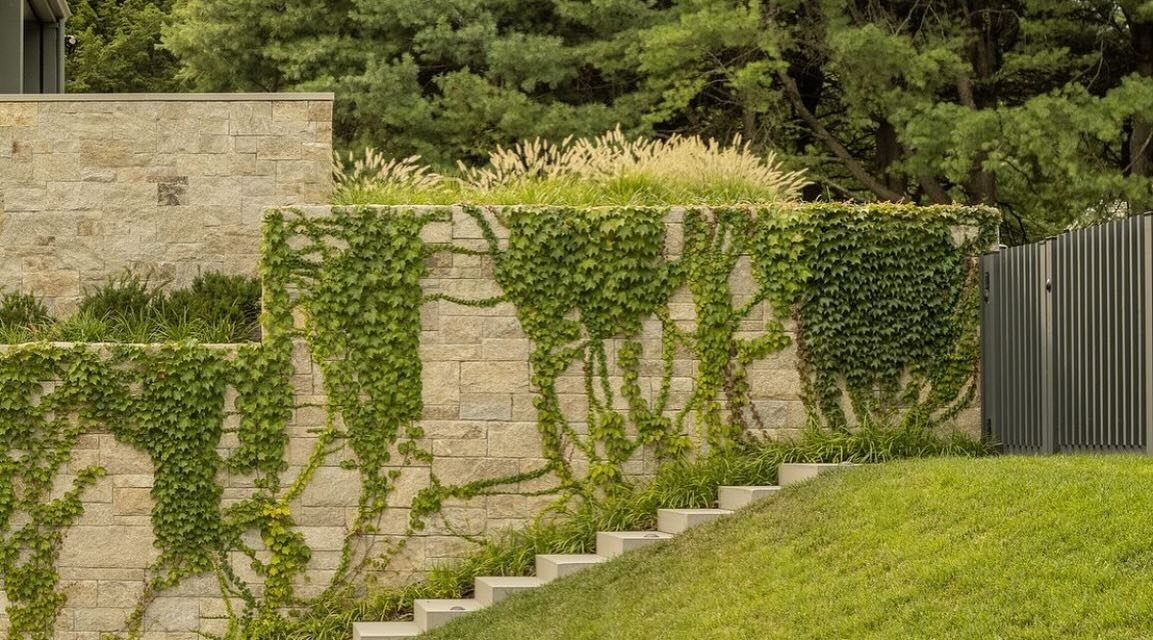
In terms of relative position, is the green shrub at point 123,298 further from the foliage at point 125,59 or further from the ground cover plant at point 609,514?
the foliage at point 125,59

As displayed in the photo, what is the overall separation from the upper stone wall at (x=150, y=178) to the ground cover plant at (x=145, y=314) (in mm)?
289

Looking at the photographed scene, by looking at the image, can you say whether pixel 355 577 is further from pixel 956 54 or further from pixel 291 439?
pixel 956 54

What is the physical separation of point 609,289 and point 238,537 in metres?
3.25

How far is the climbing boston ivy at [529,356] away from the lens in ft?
37.0

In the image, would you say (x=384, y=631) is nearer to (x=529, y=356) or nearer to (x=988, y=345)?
(x=529, y=356)

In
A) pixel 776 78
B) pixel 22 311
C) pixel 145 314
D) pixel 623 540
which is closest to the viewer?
pixel 623 540

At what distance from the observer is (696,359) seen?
456 inches

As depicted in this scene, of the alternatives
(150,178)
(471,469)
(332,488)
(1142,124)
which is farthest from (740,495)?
(1142,124)

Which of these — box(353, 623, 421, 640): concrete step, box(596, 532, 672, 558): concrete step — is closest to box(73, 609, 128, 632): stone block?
box(353, 623, 421, 640): concrete step

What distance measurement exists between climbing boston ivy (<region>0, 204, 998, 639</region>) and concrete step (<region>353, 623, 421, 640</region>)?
0.55 m

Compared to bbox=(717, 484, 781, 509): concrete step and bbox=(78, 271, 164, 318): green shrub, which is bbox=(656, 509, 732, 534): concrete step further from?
bbox=(78, 271, 164, 318): green shrub

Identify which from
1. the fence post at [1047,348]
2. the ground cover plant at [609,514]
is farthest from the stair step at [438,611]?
the fence post at [1047,348]

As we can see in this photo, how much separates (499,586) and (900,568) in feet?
11.6

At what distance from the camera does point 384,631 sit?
35.2 ft
